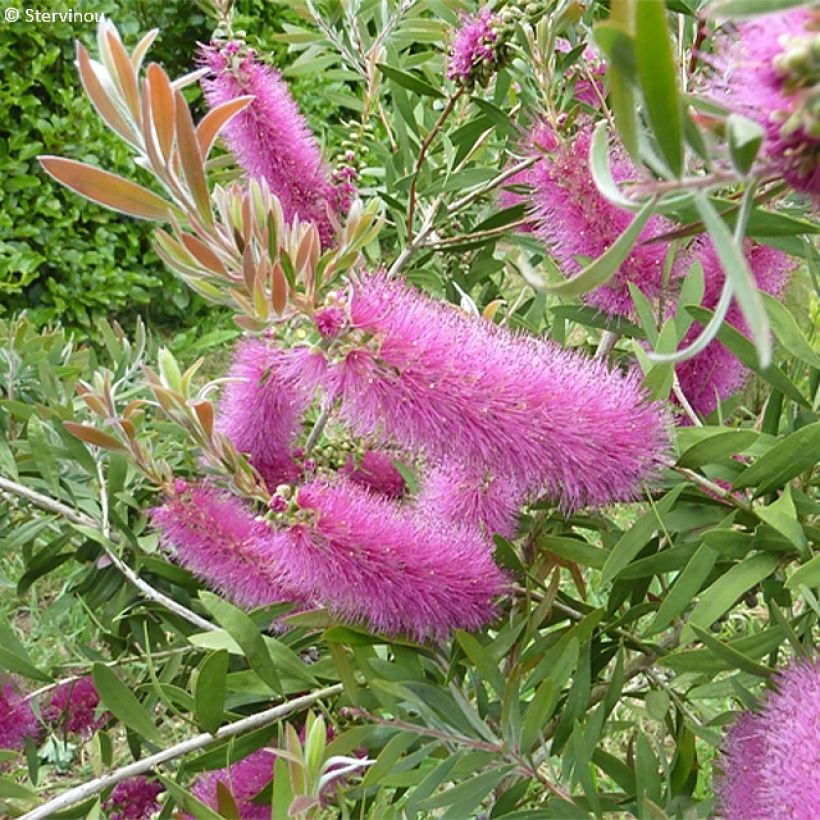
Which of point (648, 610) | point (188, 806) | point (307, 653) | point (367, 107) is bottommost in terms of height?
point (307, 653)

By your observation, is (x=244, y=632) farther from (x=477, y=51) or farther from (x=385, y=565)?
(x=477, y=51)

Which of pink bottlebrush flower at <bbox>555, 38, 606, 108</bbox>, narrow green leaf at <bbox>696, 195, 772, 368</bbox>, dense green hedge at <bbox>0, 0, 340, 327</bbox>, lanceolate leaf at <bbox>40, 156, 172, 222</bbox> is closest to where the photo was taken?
narrow green leaf at <bbox>696, 195, 772, 368</bbox>

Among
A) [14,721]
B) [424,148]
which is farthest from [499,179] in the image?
[14,721]

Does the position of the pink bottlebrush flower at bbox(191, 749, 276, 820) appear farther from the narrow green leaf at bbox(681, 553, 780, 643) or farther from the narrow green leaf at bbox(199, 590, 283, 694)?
the narrow green leaf at bbox(681, 553, 780, 643)

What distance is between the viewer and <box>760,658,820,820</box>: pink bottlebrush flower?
47 cm

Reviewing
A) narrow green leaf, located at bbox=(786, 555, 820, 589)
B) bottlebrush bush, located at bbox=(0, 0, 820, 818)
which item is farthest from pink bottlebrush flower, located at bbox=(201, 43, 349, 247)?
narrow green leaf, located at bbox=(786, 555, 820, 589)

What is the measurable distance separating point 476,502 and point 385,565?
0.11 metres

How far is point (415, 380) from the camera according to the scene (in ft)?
1.84

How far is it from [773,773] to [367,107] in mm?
706

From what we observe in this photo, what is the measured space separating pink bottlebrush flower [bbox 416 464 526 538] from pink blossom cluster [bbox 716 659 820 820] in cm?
21

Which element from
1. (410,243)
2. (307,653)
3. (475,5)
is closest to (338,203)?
(410,243)

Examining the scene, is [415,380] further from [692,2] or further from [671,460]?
[692,2]

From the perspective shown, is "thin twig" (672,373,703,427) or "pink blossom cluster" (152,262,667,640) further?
"thin twig" (672,373,703,427)

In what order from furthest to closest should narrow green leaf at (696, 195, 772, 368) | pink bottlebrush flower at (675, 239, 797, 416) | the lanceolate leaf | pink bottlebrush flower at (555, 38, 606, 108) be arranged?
pink bottlebrush flower at (555, 38, 606, 108) < pink bottlebrush flower at (675, 239, 797, 416) < the lanceolate leaf < narrow green leaf at (696, 195, 772, 368)
